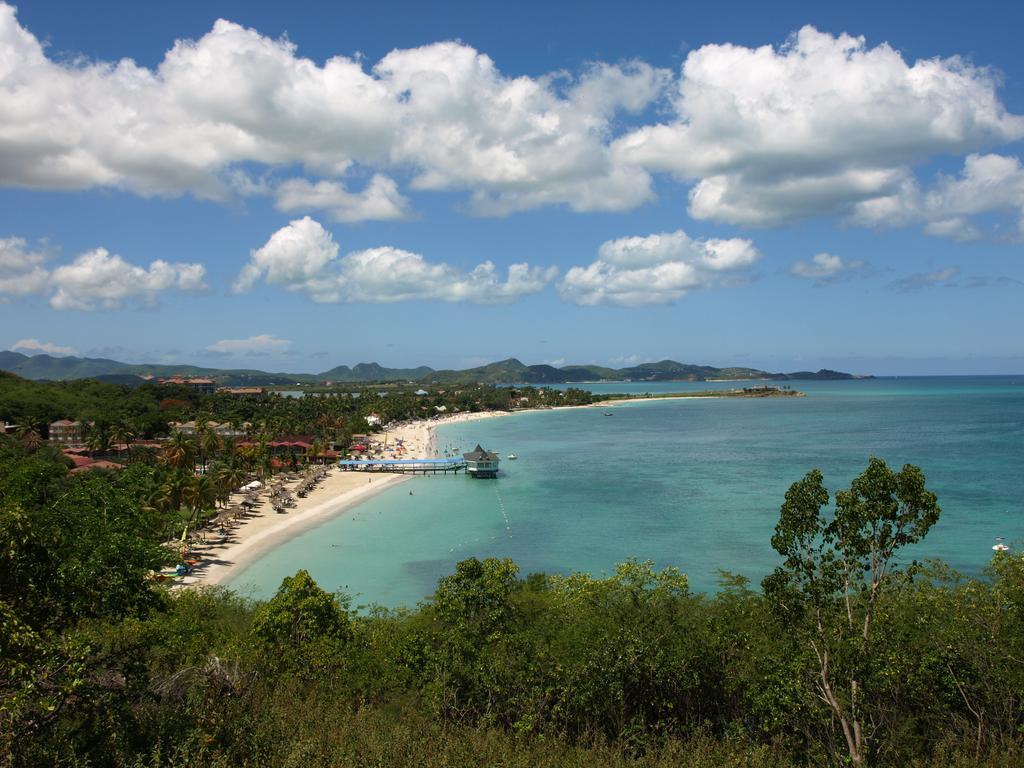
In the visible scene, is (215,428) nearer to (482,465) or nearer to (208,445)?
(208,445)

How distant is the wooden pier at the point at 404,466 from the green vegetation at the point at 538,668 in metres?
54.5

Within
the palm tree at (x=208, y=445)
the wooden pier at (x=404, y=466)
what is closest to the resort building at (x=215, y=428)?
the palm tree at (x=208, y=445)

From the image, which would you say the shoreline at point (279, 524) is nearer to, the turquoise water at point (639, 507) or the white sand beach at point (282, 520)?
the white sand beach at point (282, 520)

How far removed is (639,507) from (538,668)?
1397 inches

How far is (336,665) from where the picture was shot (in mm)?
14273

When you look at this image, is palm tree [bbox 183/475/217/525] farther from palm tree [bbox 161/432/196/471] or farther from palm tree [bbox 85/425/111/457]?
palm tree [bbox 85/425/111/457]

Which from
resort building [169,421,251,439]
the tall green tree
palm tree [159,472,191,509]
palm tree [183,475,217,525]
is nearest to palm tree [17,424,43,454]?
resort building [169,421,251,439]

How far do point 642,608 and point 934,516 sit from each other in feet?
21.5

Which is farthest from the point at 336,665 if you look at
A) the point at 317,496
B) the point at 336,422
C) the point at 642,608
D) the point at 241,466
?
the point at 336,422

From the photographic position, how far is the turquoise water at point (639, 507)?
33438mm

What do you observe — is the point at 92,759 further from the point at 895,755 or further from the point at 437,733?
the point at 895,755

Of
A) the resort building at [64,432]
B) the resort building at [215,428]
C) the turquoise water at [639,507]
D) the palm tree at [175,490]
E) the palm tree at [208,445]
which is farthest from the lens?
the resort building at [215,428]

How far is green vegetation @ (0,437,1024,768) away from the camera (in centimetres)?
783

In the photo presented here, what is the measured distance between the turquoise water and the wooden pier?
155 inches
